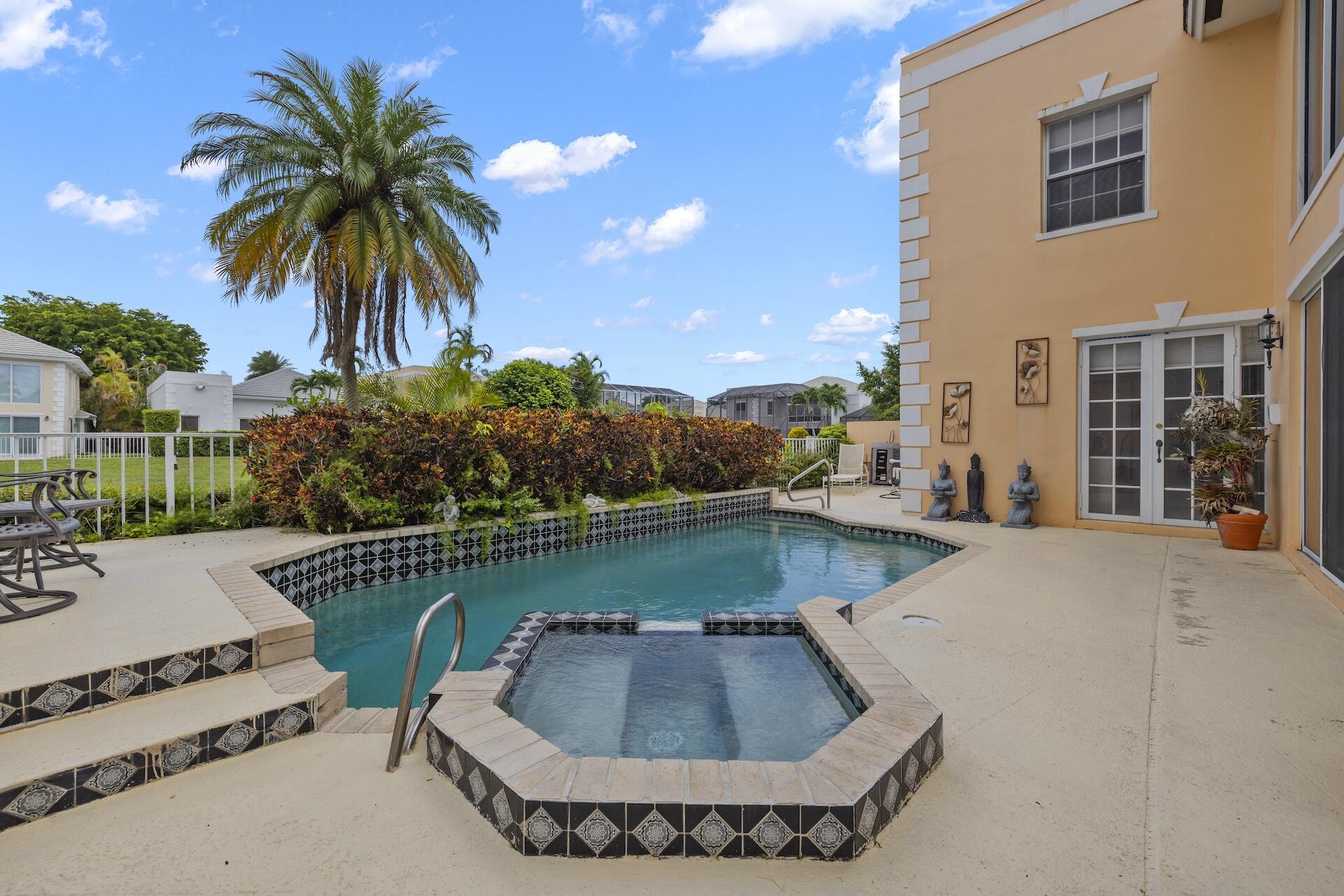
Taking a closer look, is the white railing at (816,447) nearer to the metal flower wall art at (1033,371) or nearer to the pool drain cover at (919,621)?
the metal flower wall art at (1033,371)

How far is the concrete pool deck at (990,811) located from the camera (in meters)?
1.52

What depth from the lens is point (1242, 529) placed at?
546cm

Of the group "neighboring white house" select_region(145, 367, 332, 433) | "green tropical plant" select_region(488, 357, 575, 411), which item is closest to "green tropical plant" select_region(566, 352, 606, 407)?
"green tropical plant" select_region(488, 357, 575, 411)

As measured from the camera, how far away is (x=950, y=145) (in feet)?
26.3

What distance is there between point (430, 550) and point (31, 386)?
75.3ft

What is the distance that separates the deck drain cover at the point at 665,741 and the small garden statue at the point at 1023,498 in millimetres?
5987

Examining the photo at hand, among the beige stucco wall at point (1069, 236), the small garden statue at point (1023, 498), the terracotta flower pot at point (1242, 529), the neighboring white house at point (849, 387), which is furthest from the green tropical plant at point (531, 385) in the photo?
the neighboring white house at point (849, 387)

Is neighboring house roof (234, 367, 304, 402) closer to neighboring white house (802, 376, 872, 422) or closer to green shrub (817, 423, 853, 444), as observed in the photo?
green shrub (817, 423, 853, 444)

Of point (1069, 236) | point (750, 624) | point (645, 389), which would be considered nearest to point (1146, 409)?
point (1069, 236)

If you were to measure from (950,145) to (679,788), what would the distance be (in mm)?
8825

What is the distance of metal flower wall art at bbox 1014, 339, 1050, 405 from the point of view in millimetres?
7105

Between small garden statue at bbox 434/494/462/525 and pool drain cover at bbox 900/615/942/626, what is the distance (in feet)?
13.5

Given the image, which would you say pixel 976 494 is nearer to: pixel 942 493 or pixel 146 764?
pixel 942 493

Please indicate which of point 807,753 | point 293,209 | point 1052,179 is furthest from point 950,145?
point 293,209
